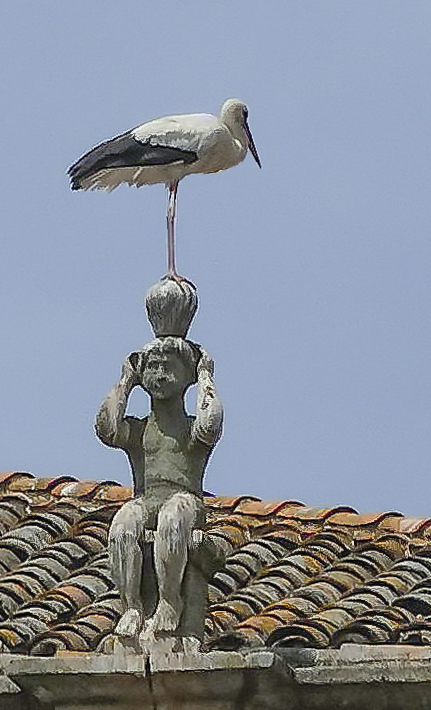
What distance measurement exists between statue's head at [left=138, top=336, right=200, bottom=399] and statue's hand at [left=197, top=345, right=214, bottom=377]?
28 millimetres

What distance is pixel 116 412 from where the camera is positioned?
10.6 meters

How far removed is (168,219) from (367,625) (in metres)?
2.28

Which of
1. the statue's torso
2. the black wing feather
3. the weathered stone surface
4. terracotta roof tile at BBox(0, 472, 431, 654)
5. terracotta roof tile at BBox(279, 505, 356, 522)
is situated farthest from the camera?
terracotta roof tile at BBox(279, 505, 356, 522)

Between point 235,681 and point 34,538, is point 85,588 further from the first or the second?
point 235,681

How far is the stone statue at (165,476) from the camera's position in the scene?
1026 cm

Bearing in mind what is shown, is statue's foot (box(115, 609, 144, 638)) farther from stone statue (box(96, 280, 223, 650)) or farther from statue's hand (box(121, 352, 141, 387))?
statue's hand (box(121, 352, 141, 387))

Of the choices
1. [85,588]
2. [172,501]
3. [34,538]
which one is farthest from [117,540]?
[34,538]

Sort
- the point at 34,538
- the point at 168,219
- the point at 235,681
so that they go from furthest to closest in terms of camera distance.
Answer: the point at 34,538
the point at 168,219
the point at 235,681

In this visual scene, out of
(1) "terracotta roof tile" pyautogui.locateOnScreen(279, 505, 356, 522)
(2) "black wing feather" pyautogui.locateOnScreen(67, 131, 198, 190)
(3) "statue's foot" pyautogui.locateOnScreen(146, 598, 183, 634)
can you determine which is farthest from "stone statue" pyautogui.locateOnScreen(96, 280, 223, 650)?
(1) "terracotta roof tile" pyautogui.locateOnScreen(279, 505, 356, 522)

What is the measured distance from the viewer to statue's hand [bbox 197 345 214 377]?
10.5 metres

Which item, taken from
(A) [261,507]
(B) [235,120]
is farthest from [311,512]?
(B) [235,120]

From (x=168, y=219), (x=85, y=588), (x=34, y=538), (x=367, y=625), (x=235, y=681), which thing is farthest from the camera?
(x=34, y=538)

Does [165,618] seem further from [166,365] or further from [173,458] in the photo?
[166,365]

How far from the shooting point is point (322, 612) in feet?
40.5
